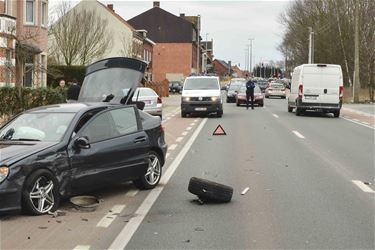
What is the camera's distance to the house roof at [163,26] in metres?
99.4

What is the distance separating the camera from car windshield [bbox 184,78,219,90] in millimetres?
26531

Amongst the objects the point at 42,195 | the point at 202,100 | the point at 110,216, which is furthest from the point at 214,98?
the point at 42,195

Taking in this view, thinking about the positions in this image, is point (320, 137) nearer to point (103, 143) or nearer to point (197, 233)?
point (103, 143)

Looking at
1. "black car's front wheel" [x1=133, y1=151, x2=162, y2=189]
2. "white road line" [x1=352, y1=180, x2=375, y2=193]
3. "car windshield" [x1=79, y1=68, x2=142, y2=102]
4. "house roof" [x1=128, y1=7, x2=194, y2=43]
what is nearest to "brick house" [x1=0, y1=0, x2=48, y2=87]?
"car windshield" [x1=79, y1=68, x2=142, y2=102]

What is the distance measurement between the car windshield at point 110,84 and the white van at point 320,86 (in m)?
17.0

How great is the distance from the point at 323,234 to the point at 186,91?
20321 millimetres

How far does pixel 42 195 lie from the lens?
6.89 m

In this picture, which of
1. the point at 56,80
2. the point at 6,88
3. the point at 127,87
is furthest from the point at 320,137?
the point at 56,80

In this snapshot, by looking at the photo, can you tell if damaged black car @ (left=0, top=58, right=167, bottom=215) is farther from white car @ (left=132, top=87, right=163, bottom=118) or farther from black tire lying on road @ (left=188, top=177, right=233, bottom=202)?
white car @ (left=132, top=87, right=163, bottom=118)

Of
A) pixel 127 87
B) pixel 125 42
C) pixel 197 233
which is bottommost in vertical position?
pixel 197 233

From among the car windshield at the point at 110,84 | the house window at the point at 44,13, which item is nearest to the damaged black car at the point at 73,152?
the car windshield at the point at 110,84

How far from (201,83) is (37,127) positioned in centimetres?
1932

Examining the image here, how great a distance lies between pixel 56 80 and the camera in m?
41.9

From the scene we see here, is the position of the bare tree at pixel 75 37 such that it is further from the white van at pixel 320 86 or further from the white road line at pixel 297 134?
the white road line at pixel 297 134
